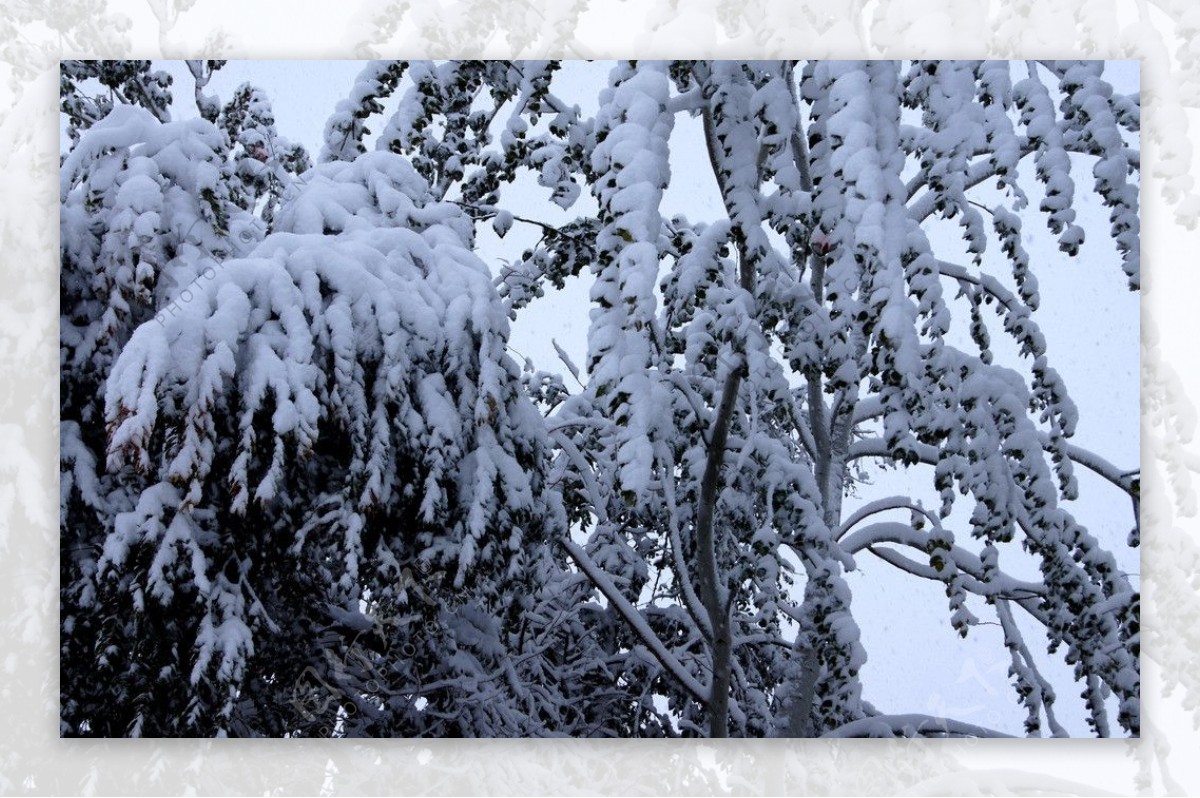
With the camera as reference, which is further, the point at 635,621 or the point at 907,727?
the point at 635,621

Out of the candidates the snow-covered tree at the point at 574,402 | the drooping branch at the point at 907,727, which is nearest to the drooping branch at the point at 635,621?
the snow-covered tree at the point at 574,402

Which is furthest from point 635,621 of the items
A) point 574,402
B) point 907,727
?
point 907,727

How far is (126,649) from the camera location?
2.34 meters

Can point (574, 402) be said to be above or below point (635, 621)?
above

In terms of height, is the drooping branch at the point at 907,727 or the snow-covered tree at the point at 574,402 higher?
the snow-covered tree at the point at 574,402

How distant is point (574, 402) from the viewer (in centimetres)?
252

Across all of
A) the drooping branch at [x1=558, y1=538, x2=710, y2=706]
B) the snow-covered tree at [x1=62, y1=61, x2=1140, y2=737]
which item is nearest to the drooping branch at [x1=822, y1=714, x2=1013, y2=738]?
the snow-covered tree at [x1=62, y1=61, x2=1140, y2=737]

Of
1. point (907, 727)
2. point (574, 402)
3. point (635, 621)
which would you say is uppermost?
point (574, 402)

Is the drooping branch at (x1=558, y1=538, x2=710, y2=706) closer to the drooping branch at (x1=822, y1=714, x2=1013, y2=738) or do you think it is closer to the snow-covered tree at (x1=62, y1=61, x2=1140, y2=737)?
the snow-covered tree at (x1=62, y1=61, x2=1140, y2=737)

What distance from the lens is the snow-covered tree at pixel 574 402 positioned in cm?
224

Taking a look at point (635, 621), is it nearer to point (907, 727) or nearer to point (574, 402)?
point (574, 402)

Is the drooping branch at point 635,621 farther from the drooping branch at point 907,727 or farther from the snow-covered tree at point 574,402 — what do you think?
the drooping branch at point 907,727

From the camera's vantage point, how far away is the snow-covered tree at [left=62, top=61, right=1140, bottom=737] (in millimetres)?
2238

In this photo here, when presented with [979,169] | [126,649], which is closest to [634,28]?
[979,169]
